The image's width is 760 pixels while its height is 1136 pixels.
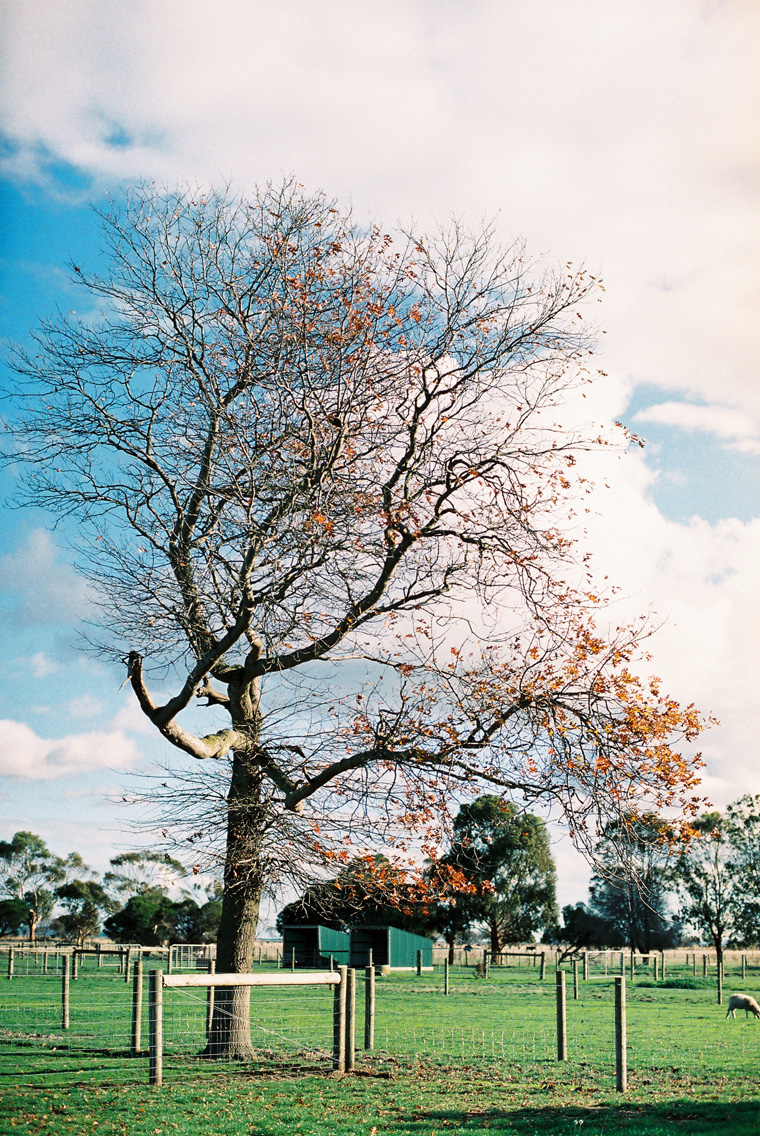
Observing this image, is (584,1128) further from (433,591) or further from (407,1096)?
(433,591)

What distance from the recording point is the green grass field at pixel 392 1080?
884cm

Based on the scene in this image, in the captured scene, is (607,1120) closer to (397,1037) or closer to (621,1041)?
(621,1041)

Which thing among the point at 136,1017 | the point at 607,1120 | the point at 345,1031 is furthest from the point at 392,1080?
the point at 136,1017

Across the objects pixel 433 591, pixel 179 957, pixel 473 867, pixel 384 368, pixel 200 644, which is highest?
pixel 384 368

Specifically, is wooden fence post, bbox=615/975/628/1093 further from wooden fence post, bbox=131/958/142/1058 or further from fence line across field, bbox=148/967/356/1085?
wooden fence post, bbox=131/958/142/1058

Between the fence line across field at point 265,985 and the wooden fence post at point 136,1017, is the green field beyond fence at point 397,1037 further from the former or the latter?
the fence line across field at point 265,985

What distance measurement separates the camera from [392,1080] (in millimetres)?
11625

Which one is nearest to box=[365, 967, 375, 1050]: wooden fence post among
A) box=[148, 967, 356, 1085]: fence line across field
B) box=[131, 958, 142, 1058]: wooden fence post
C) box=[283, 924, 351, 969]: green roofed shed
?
box=[148, 967, 356, 1085]: fence line across field

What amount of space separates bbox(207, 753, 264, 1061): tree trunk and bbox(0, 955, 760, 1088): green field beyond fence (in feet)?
1.35

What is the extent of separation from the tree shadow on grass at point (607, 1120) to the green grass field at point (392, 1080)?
2 cm

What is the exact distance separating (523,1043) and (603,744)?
700 cm

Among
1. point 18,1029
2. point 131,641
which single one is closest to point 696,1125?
point 131,641

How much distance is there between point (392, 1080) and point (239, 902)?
3224mm

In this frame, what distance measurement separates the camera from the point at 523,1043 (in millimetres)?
16531
